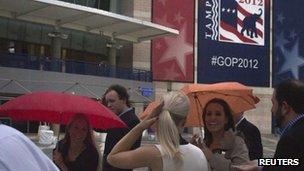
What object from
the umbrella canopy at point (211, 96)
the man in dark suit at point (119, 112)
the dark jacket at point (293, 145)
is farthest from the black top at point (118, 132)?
the dark jacket at point (293, 145)

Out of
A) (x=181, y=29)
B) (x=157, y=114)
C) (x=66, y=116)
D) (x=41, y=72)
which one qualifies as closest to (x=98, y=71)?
(x=41, y=72)

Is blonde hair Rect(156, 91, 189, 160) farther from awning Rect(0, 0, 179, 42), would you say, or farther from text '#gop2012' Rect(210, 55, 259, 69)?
text '#gop2012' Rect(210, 55, 259, 69)

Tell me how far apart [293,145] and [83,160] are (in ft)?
7.78

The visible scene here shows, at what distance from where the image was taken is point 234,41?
39.5 m

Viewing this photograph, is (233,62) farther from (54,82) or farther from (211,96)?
(211,96)

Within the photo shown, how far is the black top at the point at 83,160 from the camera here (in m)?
4.58

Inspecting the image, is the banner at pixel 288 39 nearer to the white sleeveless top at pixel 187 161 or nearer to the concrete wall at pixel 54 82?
the concrete wall at pixel 54 82

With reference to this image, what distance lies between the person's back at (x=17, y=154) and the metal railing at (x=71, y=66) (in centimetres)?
2795

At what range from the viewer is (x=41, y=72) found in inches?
1164

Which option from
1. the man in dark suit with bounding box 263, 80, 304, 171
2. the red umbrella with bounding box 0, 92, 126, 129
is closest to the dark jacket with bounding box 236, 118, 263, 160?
Answer: the red umbrella with bounding box 0, 92, 126, 129

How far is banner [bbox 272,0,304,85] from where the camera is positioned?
40906 mm

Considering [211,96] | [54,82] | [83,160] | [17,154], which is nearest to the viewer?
[17,154]

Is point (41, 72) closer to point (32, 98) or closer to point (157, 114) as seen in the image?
point (32, 98)

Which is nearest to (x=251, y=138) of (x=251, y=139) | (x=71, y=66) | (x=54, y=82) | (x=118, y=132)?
(x=251, y=139)
